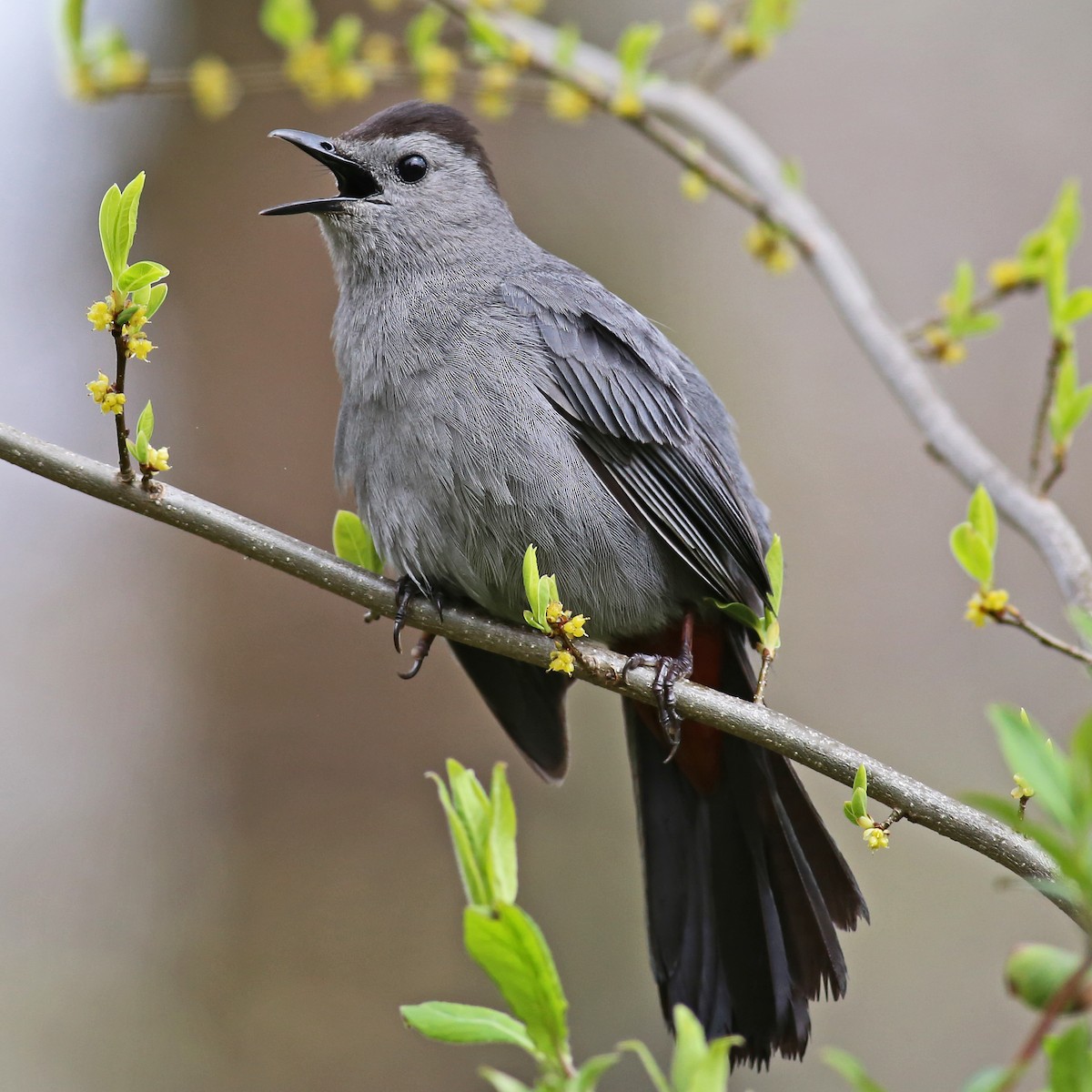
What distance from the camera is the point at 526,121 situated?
19.8 feet

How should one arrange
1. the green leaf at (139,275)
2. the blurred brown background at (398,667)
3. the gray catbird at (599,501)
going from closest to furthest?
the green leaf at (139,275) < the gray catbird at (599,501) < the blurred brown background at (398,667)

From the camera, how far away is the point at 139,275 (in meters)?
2.11

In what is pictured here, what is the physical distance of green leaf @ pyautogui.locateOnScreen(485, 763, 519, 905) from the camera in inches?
70.6

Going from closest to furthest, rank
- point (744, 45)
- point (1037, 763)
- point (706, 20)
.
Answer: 1. point (1037, 763)
2. point (744, 45)
3. point (706, 20)

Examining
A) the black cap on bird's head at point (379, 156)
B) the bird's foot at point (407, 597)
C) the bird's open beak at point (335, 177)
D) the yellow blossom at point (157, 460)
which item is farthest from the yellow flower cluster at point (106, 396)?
the black cap on bird's head at point (379, 156)

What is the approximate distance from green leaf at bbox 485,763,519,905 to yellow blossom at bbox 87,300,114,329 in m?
1.03

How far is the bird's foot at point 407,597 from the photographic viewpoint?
9.71ft

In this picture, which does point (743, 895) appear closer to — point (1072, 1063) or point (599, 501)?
point (599, 501)

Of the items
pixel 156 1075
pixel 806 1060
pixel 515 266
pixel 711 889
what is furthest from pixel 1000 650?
pixel 156 1075

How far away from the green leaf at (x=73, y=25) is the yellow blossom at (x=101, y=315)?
4.56ft

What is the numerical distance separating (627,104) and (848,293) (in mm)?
781

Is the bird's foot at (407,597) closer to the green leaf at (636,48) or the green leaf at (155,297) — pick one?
the green leaf at (155,297)

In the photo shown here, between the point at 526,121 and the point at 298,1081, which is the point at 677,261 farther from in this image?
the point at 298,1081

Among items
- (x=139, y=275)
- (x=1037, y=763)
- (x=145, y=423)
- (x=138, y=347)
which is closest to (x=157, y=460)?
(x=145, y=423)
